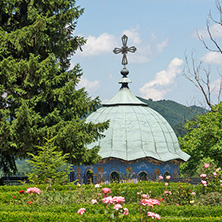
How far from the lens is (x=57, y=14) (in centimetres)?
2131

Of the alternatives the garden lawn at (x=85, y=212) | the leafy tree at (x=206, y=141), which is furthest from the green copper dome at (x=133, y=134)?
the garden lawn at (x=85, y=212)

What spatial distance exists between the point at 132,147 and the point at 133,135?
37.6 inches

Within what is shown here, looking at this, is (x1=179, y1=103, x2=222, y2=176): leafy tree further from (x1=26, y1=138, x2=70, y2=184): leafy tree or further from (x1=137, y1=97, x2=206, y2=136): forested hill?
(x1=137, y1=97, x2=206, y2=136): forested hill

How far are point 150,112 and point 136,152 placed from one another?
15.0 ft

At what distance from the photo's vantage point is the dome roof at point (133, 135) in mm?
27500

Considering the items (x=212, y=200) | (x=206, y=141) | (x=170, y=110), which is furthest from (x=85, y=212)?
(x=170, y=110)

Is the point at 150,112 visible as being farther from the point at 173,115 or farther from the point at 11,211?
the point at 173,115

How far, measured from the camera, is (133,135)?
92.0ft

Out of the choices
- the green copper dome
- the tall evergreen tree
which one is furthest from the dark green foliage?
the green copper dome

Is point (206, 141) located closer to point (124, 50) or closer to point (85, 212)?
point (124, 50)

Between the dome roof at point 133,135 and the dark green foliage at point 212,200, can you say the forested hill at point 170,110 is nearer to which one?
the dome roof at point 133,135

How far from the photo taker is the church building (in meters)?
27.1

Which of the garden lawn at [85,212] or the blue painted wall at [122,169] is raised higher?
the blue painted wall at [122,169]

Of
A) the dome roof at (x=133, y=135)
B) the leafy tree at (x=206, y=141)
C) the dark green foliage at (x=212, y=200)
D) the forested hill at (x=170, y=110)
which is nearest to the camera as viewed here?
the dark green foliage at (x=212, y=200)
